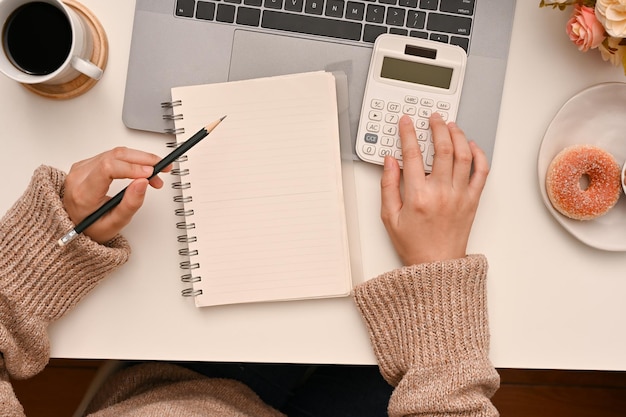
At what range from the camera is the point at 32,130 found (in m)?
0.64

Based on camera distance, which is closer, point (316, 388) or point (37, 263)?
point (37, 263)

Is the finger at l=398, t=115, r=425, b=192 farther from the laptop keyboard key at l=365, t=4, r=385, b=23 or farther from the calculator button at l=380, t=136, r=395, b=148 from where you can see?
the laptop keyboard key at l=365, t=4, r=385, b=23

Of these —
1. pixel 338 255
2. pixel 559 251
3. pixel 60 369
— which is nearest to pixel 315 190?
pixel 338 255

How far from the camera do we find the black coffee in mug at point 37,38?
572 millimetres

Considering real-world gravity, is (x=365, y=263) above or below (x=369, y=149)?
below

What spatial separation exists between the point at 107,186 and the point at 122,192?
17 mm

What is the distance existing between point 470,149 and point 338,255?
0.63ft

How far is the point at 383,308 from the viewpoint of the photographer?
2.03 feet

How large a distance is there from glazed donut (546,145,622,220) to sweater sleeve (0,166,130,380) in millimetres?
495

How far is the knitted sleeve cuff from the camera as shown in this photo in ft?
1.99

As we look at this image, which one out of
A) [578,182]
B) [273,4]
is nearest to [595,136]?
[578,182]

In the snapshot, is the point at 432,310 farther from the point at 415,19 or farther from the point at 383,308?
the point at 415,19

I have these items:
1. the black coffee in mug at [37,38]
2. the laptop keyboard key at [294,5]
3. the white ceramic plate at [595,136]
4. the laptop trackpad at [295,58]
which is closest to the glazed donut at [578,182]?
the white ceramic plate at [595,136]

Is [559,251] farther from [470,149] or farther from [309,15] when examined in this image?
[309,15]
